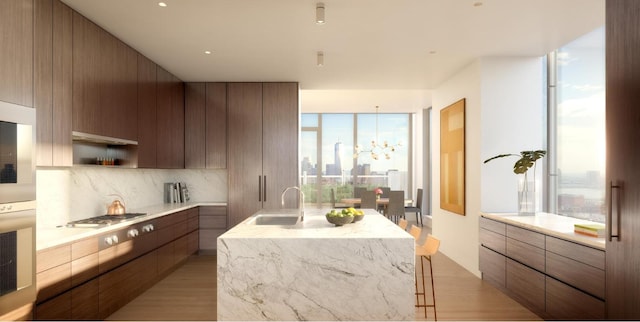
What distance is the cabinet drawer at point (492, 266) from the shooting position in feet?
13.0

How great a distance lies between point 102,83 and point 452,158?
14.2ft

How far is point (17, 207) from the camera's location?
229cm

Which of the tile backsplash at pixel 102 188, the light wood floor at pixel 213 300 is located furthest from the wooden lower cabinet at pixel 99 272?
the tile backsplash at pixel 102 188

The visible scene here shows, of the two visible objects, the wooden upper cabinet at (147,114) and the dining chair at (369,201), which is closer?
the wooden upper cabinet at (147,114)

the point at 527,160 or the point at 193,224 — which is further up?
the point at 527,160

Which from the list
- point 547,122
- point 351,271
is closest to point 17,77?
point 351,271

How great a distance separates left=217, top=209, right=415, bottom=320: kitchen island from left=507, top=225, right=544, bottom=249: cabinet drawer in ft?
4.75

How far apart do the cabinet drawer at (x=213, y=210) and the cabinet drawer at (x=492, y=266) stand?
362cm

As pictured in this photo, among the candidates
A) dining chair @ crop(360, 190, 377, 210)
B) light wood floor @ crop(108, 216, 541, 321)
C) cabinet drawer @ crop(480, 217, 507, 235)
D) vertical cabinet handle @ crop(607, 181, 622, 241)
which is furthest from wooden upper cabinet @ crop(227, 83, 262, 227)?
vertical cabinet handle @ crop(607, 181, 622, 241)

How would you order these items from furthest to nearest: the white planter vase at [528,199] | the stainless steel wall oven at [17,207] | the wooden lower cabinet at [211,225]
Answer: the wooden lower cabinet at [211,225] → the white planter vase at [528,199] → the stainless steel wall oven at [17,207]

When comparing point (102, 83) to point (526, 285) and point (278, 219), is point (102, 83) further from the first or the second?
point (526, 285)

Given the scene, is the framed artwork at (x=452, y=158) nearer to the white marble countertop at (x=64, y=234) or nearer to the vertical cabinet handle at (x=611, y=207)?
the vertical cabinet handle at (x=611, y=207)

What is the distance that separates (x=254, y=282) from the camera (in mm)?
2637

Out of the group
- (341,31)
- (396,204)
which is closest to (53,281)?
(341,31)
